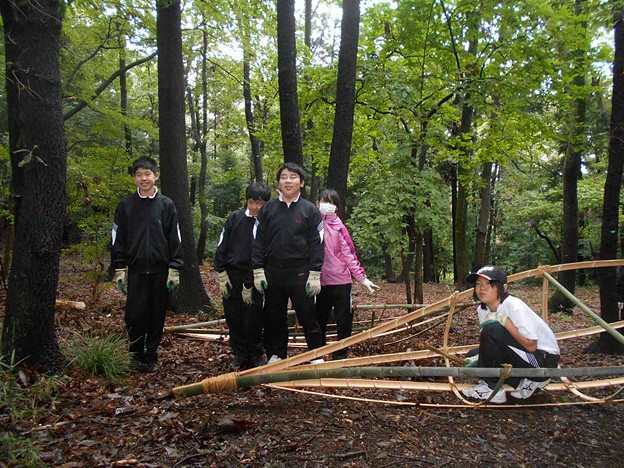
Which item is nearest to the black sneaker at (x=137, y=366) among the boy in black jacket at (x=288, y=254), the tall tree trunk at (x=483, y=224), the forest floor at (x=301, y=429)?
the forest floor at (x=301, y=429)

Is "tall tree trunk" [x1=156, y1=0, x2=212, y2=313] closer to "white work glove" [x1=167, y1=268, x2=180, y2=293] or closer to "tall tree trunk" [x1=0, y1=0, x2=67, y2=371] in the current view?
"white work glove" [x1=167, y1=268, x2=180, y2=293]

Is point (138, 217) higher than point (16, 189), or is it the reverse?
point (16, 189)

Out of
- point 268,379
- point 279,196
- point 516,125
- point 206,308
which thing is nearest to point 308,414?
point 268,379

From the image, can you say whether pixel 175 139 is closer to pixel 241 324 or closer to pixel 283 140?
pixel 283 140

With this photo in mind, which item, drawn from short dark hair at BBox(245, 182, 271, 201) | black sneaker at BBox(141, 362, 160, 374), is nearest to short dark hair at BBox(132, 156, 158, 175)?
short dark hair at BBox(245, 182, 271, 201)

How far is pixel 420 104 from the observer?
7281 millimetres

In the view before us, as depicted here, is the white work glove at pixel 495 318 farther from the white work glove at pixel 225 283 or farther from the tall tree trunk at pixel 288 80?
the tall tree trunk at pixel 288 80

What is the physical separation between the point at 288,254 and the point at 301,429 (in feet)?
5.23

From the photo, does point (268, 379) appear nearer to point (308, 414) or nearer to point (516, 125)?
point (308, 414)

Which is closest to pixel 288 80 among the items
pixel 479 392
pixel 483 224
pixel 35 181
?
pixel 35 181

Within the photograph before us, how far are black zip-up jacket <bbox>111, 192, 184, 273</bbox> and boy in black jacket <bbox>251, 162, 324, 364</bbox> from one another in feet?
3.14

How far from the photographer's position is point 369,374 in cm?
332

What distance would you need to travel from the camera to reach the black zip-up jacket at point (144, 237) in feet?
14.4

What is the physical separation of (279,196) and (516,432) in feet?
9.49
